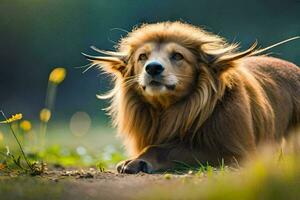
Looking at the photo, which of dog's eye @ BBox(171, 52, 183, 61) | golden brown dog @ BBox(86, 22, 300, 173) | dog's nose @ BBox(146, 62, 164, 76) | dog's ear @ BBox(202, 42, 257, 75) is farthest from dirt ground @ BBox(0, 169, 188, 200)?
dog's ear @ BBox(202, 42, 257, 75)

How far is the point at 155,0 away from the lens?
1847 centimetres

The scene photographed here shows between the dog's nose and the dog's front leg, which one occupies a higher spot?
the dog's nose

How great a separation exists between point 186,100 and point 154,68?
493mm

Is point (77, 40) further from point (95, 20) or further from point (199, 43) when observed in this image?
point (199, 43)

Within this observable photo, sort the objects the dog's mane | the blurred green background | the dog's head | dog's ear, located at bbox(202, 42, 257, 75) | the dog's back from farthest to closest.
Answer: the blurred green background
the dog's back
dog's ear, located at bbox(202, 42, 257, 75)
the dog's mane
the dog's head

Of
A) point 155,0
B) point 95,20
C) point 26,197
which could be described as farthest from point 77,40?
point 26,197

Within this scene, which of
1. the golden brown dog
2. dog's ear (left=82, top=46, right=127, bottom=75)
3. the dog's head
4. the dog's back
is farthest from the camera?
the dog's back

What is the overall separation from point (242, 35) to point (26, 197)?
1330 cm

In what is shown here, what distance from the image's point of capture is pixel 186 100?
6.99 meters

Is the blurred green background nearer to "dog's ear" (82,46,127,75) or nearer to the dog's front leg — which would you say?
"dog's ear" (82,46,127,75)

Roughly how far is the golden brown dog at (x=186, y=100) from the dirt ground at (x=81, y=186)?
0.67 m

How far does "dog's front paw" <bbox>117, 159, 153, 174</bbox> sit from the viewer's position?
6.19 meters

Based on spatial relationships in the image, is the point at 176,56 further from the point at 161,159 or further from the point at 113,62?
the point at 161,159

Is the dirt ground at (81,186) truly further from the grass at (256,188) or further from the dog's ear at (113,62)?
the dog's ear at (113,62)
